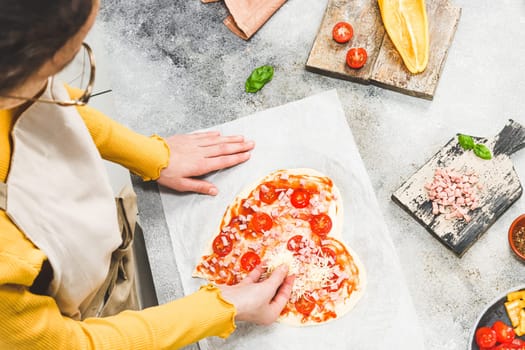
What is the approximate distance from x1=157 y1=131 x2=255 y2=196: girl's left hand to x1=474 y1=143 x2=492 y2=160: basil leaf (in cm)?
65

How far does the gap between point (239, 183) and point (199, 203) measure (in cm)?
14

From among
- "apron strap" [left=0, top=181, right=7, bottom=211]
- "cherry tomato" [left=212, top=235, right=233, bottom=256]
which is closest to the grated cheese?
"cherry tomato" [left=212, top=235, right=233, bottom=256]

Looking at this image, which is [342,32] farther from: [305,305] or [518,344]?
[518,344]

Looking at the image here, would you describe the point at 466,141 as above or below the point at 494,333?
above

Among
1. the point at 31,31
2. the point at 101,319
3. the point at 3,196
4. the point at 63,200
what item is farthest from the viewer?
the point at 101,319

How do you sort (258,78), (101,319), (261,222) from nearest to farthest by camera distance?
(101,319)
(261,222)
(258,78)

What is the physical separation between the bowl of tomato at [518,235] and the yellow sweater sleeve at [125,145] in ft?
3.24

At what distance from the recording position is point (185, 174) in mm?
1680

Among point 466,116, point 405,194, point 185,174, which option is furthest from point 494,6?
point 185,174

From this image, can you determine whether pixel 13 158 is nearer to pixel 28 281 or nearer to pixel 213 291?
pixel 28 281

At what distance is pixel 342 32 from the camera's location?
5.79 ft

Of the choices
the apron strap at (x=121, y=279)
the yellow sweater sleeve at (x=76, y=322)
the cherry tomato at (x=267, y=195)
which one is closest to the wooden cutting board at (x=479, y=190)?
the cherry tomato at (x=267, y=195)

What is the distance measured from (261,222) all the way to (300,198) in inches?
5.4

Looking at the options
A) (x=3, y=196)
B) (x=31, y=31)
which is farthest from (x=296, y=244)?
(x=31, y=31)
